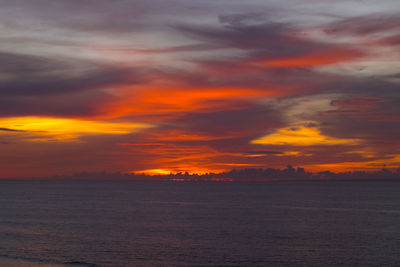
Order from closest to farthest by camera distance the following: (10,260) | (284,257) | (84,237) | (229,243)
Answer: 1. (10,260)
2. (284,257)
3. (229,243)
4. (84,237)

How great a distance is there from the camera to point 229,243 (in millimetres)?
69750

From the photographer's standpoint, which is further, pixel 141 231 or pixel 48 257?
pixel 141 231

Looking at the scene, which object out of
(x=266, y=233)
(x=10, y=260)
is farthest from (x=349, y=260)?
(x=10, y=260)

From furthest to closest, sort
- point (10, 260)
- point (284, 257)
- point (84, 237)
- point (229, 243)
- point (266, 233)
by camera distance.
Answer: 1. point (266, 233)
2. point (84, 237)
3. point (229, 243)
4. point (284, 257)
5. point (10, 260)

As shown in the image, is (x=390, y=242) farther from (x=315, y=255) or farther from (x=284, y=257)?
(x=284, y=257)

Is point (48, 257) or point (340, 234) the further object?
point (340, 234)

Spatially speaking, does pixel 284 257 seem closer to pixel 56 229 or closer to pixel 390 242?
pixel 390 242

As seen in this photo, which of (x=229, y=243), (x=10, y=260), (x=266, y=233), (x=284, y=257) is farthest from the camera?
(x=266, y=233)

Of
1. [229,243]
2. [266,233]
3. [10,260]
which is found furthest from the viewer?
[266,233]

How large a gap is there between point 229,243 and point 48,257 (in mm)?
27182

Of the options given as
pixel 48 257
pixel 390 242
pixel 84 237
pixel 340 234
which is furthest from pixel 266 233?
pixel 48 257

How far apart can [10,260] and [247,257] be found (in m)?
29.8

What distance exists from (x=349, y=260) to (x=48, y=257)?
39.4 m

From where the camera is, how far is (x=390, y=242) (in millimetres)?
71625
